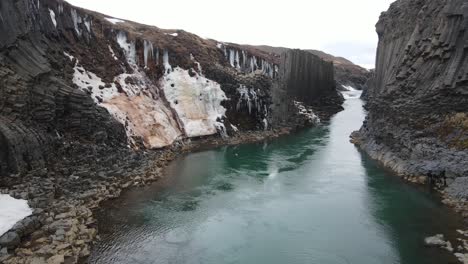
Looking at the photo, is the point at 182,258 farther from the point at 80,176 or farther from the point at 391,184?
the point at 391,184

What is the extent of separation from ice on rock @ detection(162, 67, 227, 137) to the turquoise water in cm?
993

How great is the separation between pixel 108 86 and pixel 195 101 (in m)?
11.8

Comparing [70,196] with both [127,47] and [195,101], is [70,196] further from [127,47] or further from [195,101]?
[127,47]

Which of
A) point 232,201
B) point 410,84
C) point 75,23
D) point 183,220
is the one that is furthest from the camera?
point 75,23

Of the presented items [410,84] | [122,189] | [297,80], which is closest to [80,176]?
[122,189]

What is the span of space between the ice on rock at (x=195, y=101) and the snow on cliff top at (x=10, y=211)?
25.4m

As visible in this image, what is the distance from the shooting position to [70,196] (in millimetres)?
25859

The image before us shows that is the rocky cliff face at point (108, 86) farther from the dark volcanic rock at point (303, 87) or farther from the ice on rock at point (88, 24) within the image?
the dark volcanic rock at point (303, 87)

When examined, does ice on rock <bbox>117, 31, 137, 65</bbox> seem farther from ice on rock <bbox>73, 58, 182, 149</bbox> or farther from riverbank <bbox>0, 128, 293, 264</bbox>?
riverbank <bbox>0, 128, 293, 264</bbox>

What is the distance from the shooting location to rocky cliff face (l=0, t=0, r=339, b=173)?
2845cm

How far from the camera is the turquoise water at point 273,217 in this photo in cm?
2008

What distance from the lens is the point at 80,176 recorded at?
2908 cm

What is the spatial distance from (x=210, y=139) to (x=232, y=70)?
1406cm

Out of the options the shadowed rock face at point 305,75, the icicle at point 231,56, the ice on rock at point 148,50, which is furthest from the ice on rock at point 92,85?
the shadowed rock face at point 305,75
